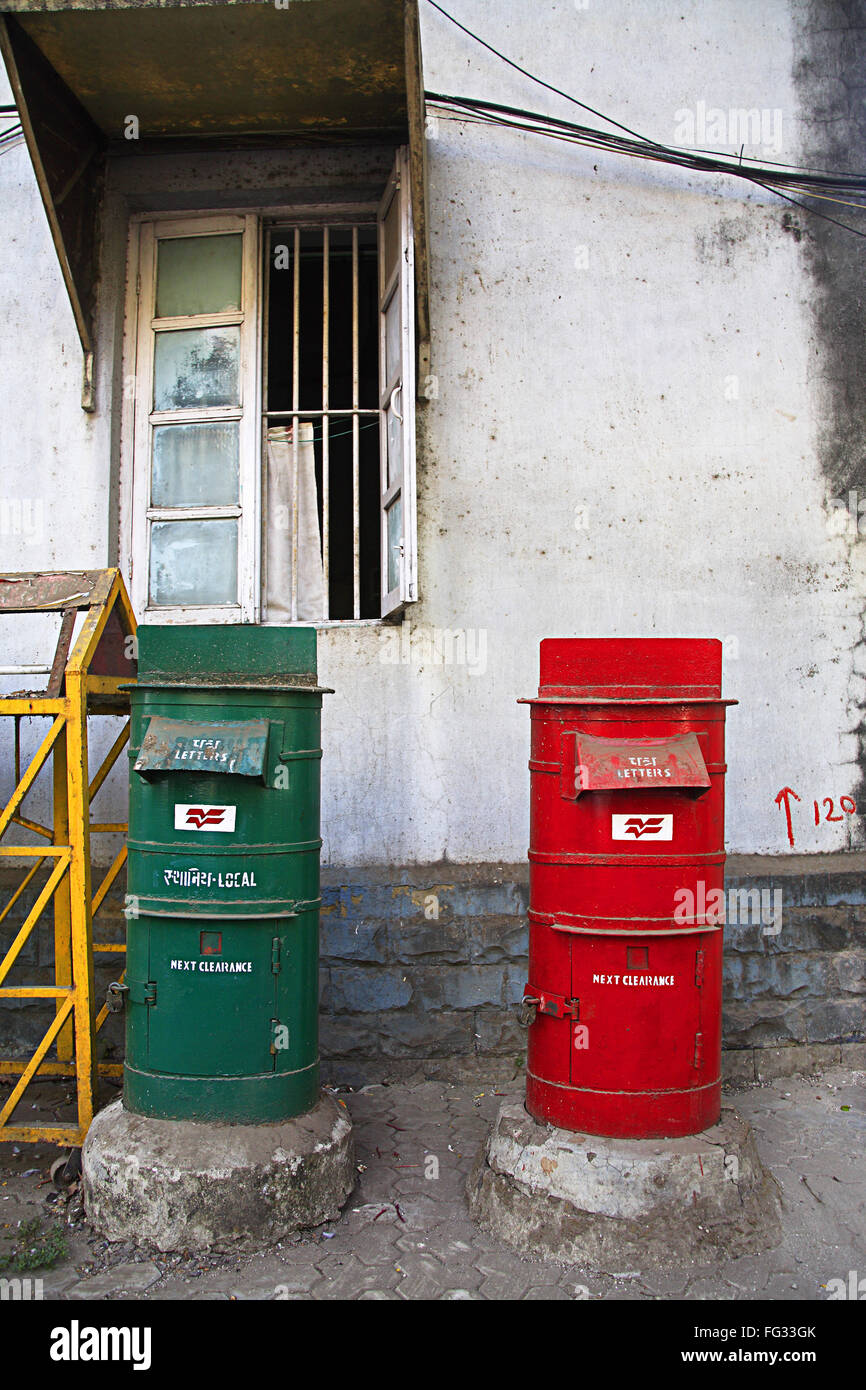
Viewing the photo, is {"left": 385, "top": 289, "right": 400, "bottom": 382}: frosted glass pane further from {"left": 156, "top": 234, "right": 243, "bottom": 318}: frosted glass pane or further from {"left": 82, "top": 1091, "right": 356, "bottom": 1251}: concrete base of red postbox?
{"left": 82, "top": 1091, "right": 356, "bottom": 1251}: concrete base of red postbox

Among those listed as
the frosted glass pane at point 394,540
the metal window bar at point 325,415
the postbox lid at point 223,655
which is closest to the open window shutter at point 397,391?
the frosted glass pane at point 394,540

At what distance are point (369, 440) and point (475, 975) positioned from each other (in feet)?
10.1

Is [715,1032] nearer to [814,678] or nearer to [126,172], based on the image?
[814,678]

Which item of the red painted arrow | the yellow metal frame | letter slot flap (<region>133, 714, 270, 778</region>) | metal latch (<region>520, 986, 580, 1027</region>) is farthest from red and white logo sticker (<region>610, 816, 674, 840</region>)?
the red painted arrow

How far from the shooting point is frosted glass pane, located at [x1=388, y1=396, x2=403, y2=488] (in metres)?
4.66

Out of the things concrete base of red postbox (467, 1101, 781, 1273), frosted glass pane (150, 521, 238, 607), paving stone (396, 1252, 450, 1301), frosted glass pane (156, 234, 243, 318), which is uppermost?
frosted glass pane (156, 234, 243, 318)

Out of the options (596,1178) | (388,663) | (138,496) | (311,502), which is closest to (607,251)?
(311,502)

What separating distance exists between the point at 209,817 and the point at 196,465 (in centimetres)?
246

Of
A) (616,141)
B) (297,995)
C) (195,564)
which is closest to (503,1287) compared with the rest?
(297,995)

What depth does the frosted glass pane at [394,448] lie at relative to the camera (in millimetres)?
4656

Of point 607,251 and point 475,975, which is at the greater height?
point 607,251

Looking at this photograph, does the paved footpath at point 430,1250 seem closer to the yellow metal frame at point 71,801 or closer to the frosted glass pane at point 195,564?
the yellow metal frame at point 71,801

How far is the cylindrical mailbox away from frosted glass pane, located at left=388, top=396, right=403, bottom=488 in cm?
176

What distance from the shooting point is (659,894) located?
10.5ft
